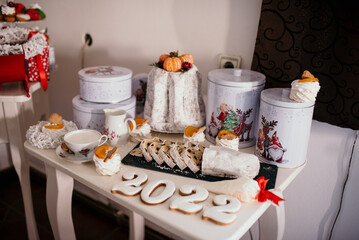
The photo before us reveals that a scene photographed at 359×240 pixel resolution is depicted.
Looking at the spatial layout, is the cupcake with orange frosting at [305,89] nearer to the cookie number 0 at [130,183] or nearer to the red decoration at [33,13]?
the cookie number 0 at [130,183]

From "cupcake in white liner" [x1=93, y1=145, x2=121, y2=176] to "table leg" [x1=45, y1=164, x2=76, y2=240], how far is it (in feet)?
0.65

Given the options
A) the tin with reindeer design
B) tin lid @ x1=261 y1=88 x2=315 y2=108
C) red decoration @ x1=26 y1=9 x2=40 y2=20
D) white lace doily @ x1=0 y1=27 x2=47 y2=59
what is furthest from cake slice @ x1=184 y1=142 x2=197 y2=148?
red decoration @ x1=26 y1=9 x2=40 y2=20

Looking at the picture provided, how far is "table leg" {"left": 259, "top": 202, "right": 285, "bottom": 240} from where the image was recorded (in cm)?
91

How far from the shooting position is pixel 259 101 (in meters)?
0.96

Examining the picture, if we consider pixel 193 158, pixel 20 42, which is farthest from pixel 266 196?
pixel 20 42

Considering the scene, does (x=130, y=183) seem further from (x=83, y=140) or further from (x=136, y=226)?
(x=136, y=226)

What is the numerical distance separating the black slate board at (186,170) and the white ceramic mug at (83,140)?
0.33ft

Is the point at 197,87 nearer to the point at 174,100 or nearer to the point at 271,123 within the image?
the point at 174,100

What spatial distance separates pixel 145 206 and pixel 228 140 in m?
0.32

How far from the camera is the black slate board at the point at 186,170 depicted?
0.83 m

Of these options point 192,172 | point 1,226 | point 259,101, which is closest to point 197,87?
point 259,101

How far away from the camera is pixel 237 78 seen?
95cm

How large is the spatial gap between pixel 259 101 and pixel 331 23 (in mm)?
296

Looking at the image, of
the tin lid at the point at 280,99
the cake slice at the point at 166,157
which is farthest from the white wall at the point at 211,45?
the cake slice at the point at 166,157
